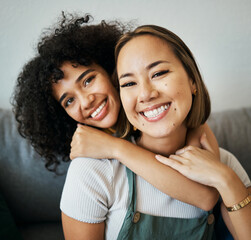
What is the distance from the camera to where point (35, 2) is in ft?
4.42

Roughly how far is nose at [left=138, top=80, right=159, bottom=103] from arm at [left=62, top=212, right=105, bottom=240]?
493 millimetres

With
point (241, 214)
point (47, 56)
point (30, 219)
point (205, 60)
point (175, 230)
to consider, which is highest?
point (47, 56)

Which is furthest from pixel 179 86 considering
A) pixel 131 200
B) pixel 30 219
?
pixel 30 219

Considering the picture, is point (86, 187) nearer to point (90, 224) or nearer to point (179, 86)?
point (90, 224)

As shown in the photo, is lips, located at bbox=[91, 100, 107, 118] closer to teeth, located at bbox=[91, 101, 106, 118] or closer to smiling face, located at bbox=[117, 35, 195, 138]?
teeth, located at bbox=[91, 101, 106, 118]

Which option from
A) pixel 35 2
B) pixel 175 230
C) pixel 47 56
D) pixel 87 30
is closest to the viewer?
pixel 175 230

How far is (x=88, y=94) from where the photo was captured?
995 mm

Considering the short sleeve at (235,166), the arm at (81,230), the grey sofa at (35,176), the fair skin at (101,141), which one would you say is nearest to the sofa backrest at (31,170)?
the grey sofa at (35,176)

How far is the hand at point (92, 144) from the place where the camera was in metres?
0.90

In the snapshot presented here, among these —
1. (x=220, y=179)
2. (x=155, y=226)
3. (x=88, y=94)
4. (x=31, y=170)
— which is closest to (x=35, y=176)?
(x=31, y=170)

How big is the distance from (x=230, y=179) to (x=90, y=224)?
533 mm

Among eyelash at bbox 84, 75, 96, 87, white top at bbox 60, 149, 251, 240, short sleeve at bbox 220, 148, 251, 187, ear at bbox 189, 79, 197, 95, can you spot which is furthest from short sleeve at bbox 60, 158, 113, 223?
short sleeve at bbox 220, 148, 251, 187

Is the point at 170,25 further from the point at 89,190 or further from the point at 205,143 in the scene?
the point at 89,190

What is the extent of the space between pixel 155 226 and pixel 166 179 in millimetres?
202
